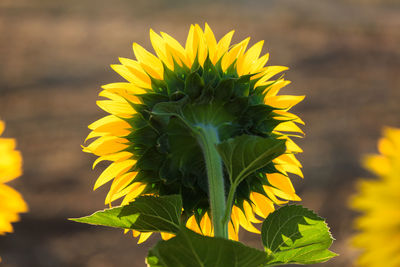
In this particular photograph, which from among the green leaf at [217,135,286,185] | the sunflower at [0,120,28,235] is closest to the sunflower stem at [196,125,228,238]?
the green leaf at [217,135,286,185]

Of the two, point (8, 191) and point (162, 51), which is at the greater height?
point (162, 51)

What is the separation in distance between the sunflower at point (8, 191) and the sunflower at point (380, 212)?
294 mm

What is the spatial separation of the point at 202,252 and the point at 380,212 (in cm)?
15

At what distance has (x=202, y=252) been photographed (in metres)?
0.35

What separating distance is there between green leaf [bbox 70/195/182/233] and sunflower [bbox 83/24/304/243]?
5 centimetres

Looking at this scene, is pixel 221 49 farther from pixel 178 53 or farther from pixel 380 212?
pixel 380 212

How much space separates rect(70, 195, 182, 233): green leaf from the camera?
403 millimetres

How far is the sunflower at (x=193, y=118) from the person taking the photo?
18.2 inches

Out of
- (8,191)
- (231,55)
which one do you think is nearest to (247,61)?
(231,55)

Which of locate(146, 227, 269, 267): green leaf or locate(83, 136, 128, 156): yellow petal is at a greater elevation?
locate(83, 136, 128, 156): yellow petal

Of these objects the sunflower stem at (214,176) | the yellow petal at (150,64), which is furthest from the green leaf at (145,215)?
the yellow petal at (150,64)

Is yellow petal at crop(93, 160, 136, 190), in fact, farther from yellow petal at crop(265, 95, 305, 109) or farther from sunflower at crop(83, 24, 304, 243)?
yellow petal at crop(265, 95, 305, 109)

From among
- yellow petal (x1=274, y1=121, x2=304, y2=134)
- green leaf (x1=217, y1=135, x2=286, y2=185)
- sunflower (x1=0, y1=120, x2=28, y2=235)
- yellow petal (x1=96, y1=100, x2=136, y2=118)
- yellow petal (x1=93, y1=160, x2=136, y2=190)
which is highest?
yellow petal (x1=274, y1=121, x2=304, y2=134)

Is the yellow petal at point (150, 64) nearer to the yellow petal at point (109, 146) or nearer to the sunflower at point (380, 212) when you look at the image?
the yellow petal at point (109, 146)
